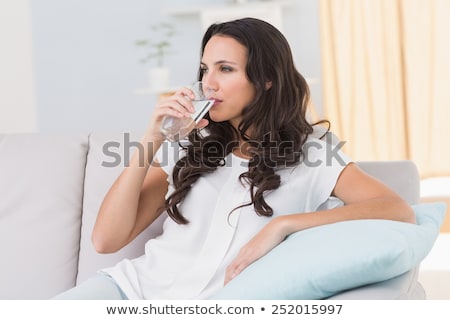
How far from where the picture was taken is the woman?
1857 mm

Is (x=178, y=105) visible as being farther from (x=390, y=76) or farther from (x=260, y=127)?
(x=390, y=76)

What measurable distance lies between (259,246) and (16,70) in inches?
168

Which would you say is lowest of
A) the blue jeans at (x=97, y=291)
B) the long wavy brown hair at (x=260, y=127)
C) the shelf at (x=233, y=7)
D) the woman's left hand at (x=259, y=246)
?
the blue jeans at (x=97, y=291)

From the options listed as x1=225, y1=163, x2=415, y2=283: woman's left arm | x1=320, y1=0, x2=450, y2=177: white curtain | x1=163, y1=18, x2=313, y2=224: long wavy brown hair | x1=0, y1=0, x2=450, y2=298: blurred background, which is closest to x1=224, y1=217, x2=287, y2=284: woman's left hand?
x1=225, y1=163, x2=415, y2=283: woman's left arm

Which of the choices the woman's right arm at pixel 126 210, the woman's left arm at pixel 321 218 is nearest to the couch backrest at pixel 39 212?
the woman's right arm at pixel 126 210

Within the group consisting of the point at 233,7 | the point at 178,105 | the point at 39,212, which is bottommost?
the point at 39,212

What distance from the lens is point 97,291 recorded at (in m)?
1.79

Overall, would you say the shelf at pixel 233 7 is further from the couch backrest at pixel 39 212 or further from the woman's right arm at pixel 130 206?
the woman's right arm at pixel 130 206

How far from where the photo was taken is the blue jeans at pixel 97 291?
5.68ft

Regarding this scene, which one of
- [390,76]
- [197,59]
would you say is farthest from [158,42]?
[390,76]

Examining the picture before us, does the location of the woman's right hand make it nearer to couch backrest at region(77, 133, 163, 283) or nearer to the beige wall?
couch backrest at region(77, 133, 163, 283)

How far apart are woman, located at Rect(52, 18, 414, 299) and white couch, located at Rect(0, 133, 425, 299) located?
18cm

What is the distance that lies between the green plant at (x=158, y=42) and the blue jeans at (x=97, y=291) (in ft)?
12.1

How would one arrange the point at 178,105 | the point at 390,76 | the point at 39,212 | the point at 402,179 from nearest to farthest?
the point at 178,105 < the point at 402,179 < the point at 39,212 < the point at 390,76
